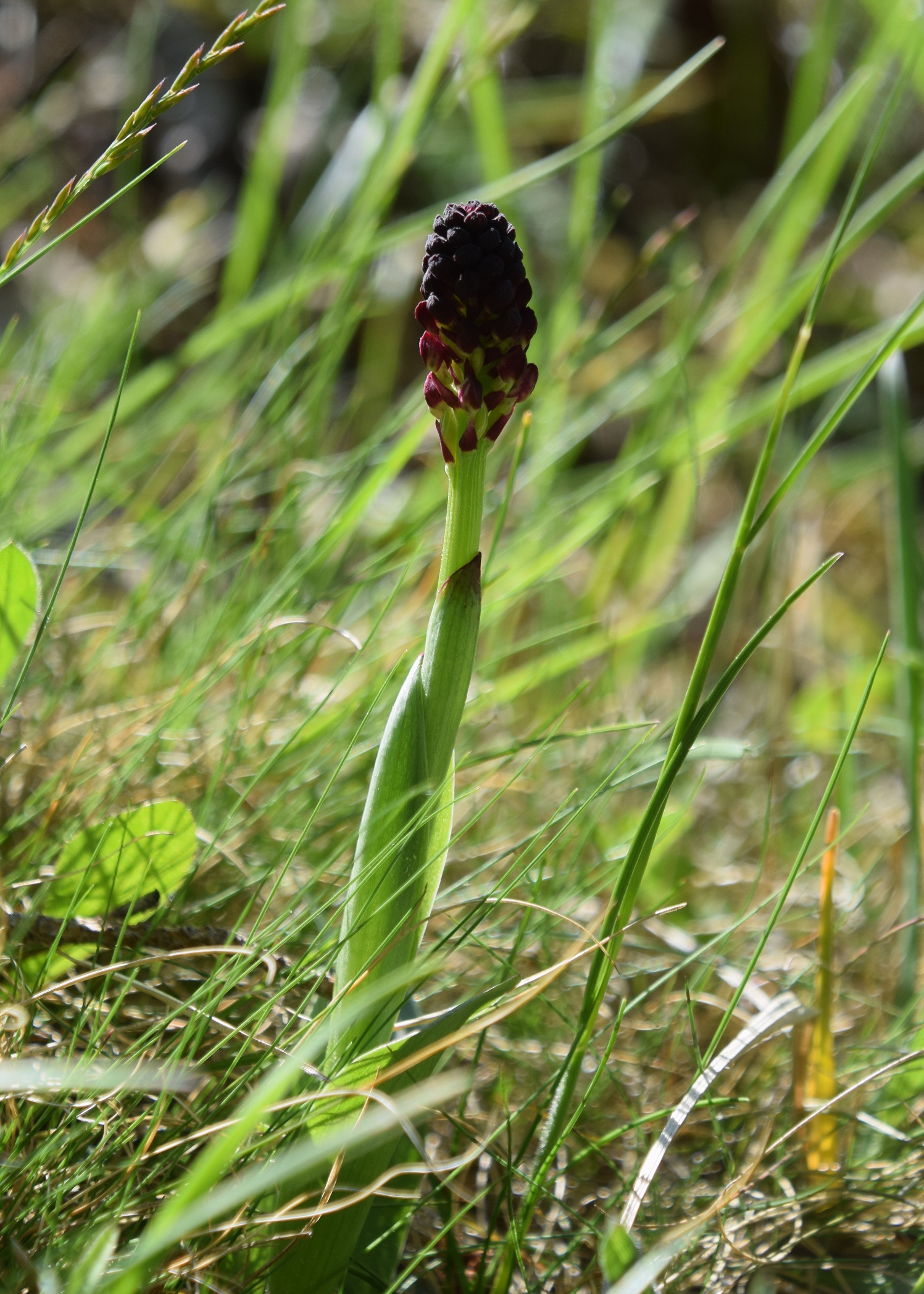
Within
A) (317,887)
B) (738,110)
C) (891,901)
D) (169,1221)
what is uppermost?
(169,1221)

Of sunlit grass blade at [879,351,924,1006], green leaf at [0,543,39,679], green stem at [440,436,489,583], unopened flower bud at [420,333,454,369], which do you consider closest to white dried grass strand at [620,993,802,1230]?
sunlit grass blade at [879,351,924,1006]

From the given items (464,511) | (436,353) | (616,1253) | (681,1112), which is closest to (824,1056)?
(681,1112)

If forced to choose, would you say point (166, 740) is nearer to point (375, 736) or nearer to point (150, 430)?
point (375, 736)

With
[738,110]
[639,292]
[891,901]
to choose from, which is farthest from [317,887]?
[738,110]

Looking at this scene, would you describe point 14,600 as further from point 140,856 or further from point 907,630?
point 907,630

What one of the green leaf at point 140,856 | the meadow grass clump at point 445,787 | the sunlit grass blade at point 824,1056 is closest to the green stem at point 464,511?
the meadow grass clump at point 445,787

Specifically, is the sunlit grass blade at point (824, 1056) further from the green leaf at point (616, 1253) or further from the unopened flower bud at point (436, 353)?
the unopened flower bud at point (436, 353)

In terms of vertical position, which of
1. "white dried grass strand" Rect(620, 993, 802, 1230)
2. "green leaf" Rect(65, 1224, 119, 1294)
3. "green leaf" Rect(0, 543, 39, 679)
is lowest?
"white dried grass strand" Rect(620, 993, 802, 1230)

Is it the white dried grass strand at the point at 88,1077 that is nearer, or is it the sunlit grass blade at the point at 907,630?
the white dried grass strand at the point at 88,1077

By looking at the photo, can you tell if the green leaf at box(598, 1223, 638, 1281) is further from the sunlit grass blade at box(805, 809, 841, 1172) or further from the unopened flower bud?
the unopened flower bud
